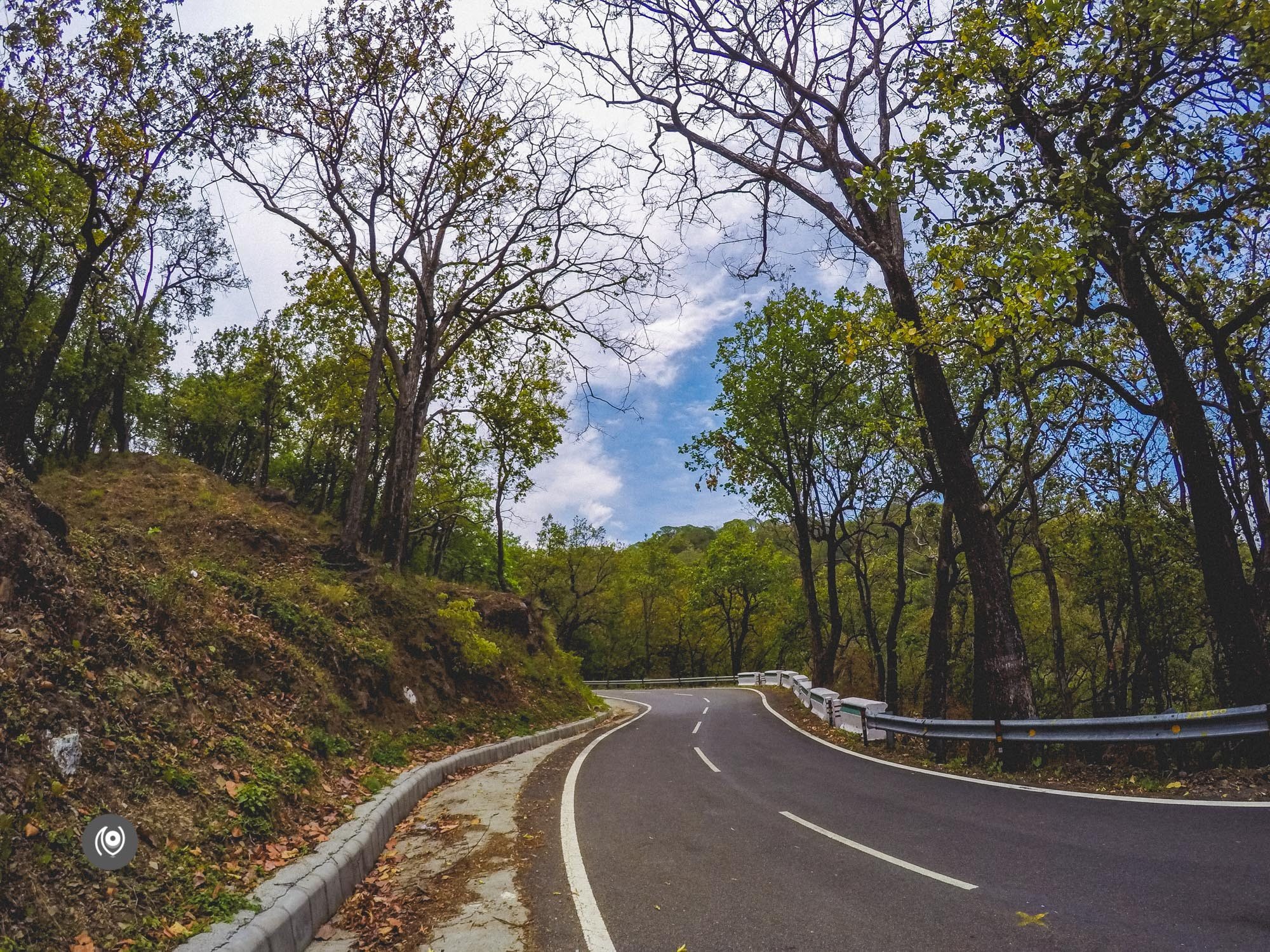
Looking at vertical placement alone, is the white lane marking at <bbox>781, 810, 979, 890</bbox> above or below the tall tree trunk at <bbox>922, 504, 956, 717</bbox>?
below

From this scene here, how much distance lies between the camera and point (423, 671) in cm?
1341

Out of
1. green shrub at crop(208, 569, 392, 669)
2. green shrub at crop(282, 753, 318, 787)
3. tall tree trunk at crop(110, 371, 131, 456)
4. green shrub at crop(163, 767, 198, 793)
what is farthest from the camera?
tall tree trunk at crop(110, 371, 131, 456)

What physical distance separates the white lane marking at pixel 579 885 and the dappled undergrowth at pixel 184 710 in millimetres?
2198

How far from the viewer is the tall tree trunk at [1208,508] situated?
8617 millimetres

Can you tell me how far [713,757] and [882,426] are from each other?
7.46 m

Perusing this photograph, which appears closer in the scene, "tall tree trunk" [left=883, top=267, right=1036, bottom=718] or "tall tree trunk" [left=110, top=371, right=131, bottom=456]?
"tall tree trunk" [left=883, top=267, right=1036, bottom=718]

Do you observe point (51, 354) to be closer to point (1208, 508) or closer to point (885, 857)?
point (885, 857)

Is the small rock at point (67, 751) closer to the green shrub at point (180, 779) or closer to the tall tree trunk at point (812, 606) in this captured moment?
the green shrub at point (180, 779)

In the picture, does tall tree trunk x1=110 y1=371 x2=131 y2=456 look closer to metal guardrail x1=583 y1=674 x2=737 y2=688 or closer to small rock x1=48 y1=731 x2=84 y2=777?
small rock x1=48 y1=731 x2=84 y2=777

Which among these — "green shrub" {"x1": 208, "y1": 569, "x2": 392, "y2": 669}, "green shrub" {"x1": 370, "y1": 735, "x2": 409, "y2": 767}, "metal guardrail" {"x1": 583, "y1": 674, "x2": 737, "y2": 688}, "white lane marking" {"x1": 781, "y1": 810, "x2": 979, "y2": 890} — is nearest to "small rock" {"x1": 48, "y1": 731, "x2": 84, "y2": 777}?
"green shrub" {"x1": 370, "y1": 735, "x2": 409, "y2": 767}

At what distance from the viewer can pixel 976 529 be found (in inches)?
437

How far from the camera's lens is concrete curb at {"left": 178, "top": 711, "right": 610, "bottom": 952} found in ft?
12.5

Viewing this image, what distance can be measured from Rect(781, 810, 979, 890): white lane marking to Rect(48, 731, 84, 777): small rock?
606 centimetres

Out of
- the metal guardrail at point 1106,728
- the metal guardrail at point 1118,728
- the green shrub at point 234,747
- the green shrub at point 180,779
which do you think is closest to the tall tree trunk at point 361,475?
the green shrub at point 234,747
